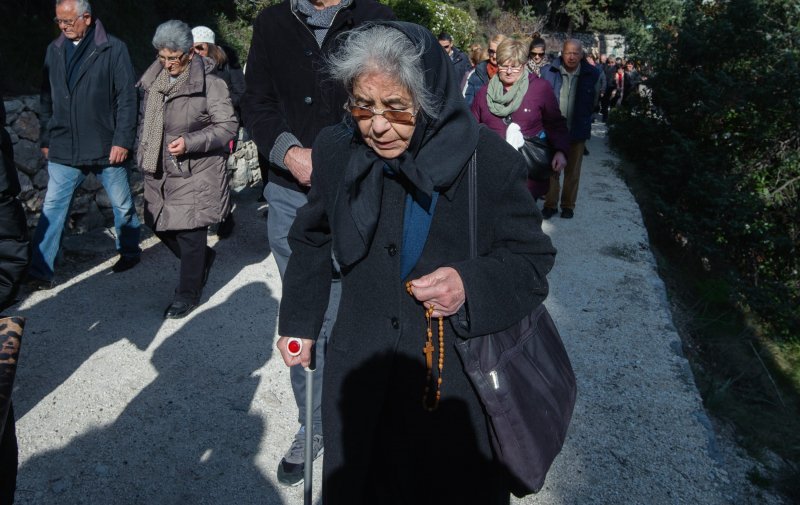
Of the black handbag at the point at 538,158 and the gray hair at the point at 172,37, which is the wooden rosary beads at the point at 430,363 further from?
the black handbag at the point at 538,158

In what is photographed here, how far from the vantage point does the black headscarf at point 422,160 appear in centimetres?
167

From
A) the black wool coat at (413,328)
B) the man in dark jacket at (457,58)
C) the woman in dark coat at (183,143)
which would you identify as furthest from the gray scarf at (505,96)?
the black wool coat at (413,328)

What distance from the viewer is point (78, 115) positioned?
480 cm

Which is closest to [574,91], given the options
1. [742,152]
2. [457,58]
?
[457,58]

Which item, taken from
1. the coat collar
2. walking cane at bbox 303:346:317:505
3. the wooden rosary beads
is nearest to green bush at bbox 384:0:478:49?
the coat collar

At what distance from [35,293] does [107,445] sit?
2.18 meters

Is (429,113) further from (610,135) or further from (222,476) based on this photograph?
(610,135)

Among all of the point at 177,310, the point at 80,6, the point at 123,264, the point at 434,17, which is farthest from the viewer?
the point at 434,17

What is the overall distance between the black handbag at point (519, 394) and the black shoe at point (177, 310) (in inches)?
127

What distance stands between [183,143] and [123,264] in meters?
1.67

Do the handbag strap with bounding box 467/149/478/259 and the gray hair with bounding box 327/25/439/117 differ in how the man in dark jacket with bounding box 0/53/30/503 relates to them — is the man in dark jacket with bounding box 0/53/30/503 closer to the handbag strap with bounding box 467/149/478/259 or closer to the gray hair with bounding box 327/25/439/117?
the gray hair with bounding box 327/25/439/117

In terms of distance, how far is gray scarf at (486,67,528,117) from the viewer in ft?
17.1

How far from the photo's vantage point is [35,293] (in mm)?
Result: 4812

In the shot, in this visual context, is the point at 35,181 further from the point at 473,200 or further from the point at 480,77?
the point at 473,200
